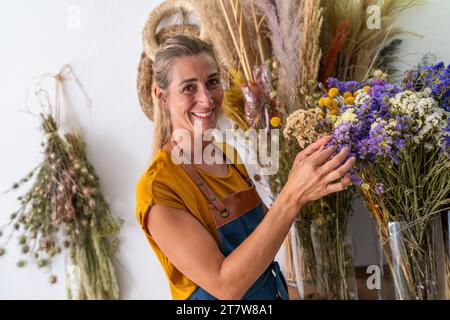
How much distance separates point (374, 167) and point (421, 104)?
6.2 inches

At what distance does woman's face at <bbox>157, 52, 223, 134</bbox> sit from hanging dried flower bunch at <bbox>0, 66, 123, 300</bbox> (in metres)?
0.97

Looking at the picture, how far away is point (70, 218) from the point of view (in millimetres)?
2281

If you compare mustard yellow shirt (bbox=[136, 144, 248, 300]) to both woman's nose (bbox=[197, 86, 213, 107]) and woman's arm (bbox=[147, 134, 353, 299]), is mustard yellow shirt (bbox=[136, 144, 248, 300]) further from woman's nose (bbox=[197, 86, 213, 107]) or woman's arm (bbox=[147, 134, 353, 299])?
woman's nose (bbox=[197, 86, 213, 107])

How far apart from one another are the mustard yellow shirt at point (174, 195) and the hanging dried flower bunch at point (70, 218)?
3.23 ft

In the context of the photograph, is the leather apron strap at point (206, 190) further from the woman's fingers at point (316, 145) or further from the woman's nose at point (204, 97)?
the woman's fingers at point (316, 145)

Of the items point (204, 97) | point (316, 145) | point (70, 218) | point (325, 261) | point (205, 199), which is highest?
point (204, 97)

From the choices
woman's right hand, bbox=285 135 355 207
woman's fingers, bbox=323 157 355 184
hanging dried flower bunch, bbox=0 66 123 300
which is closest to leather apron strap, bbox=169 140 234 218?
woman's right hand, bbox=285 135 355 207

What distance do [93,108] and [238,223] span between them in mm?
1157

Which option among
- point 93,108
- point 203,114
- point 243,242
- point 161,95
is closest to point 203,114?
point 203,114

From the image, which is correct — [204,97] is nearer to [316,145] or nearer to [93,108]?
[316,145]

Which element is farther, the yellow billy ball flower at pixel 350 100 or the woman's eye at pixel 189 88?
the woman's eye at pixel 189 88

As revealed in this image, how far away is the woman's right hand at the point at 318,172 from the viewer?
1.11 metres

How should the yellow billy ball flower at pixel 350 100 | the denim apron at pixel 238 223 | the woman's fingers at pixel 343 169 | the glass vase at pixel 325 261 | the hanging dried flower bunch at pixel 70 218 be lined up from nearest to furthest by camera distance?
the woman's fingers at pixel 343 169 → the yellow billy ball flower at pixel 350 100 → the denim apron at pixel 238 223 → the glass vase at pixel 325 261 → the hanging dried flower bunch at pixel 70 218

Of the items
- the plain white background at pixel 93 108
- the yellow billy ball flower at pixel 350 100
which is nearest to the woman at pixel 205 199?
the yellow billy ball flower at pixel 350 100
